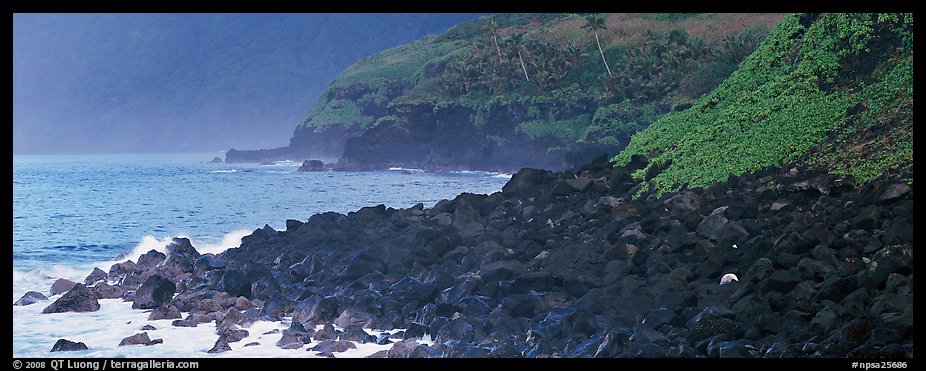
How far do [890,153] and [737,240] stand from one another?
11.2 ft

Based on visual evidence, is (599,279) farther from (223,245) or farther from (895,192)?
(223,245)

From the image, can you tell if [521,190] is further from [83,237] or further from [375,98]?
[375,98]

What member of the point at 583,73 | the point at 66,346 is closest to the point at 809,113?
the point at 66,346

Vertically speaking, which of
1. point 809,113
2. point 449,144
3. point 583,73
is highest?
point 583,73

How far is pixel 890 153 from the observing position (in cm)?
1546

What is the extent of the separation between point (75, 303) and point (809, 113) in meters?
13.8

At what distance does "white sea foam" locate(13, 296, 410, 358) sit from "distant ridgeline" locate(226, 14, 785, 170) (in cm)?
2944

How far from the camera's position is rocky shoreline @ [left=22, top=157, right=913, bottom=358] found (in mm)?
10602

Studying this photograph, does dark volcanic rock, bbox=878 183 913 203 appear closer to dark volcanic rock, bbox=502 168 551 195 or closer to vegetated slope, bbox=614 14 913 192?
vegetated slope, bbox=614 14 913 192

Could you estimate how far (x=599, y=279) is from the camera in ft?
44.7

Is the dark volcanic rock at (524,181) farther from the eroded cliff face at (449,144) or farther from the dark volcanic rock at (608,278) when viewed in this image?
the eroded cliff face at (449,144)

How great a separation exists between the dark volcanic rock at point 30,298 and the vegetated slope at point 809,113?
11593 mm

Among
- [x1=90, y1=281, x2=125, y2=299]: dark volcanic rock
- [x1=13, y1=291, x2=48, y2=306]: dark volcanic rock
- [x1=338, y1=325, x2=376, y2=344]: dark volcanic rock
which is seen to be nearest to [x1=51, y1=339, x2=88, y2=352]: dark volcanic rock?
[x1=338, y1=325, x2=376, y2=344]: dark volcanic rock
